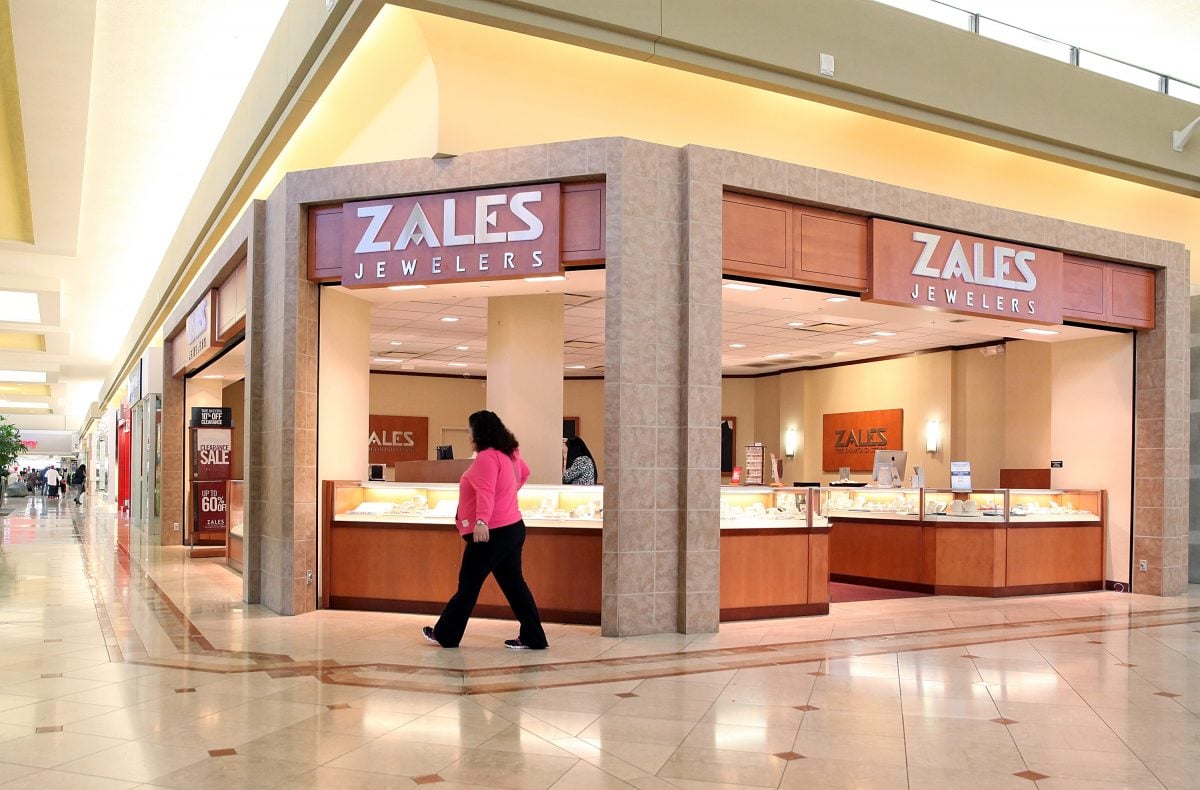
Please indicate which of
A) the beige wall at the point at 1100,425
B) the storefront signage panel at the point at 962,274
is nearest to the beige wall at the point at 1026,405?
the beige wall at the point at 1100,425

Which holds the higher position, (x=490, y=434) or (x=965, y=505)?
(x=490, y=434)

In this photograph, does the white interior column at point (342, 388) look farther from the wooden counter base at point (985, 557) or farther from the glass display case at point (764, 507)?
the wooden counter base at point (985, 557)

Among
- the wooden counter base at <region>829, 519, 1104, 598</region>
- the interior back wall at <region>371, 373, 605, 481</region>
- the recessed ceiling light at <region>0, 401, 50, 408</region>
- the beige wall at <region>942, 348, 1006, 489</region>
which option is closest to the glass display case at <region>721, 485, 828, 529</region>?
the wooden counter base at <region>829, 519, 1104, 598</region>

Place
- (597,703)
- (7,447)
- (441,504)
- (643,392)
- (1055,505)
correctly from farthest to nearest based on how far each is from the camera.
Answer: (7,447)
(1055,505)
(441,504)
(643,392)
(597,703)

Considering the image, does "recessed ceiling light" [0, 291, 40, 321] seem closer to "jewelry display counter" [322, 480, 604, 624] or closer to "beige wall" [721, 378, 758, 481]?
"jewelry display counter" [322, 480, 604, 624]

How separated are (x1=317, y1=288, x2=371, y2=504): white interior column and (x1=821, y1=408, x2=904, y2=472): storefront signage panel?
9.57m

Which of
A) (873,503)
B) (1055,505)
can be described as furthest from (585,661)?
(1055,505)

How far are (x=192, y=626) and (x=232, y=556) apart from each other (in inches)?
186

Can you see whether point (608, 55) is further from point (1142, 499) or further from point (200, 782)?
point (1142, 499)

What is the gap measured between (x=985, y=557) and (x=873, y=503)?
1385mm

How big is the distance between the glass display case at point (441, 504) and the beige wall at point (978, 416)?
8535 mm

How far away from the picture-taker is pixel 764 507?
7.84 m

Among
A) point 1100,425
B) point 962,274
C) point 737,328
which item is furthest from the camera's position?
point 737,328

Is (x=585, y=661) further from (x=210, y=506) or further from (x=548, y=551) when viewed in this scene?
(x=210, y=506)
